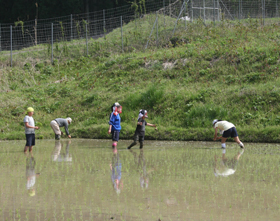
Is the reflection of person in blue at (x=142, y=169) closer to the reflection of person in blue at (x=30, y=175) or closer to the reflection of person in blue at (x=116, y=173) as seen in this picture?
the reflection of person in blue at (x=116, y=173)

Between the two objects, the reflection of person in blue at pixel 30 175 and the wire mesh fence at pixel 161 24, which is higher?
the wire mesh fence at pixel 161 24

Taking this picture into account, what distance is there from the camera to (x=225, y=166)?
9.32 meters

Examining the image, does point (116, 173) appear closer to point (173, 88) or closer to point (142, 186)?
point (142, 186)

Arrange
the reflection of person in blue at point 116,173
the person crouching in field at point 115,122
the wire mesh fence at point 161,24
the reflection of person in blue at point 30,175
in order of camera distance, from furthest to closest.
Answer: the wire mesh fence at point 161,24, the person crouching in field at point 115,122, the reflection of person in blue at point 116,173, the reflection of person in blue at point 30,175

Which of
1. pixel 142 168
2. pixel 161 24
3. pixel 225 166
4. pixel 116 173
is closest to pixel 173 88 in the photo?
pixel 161 24

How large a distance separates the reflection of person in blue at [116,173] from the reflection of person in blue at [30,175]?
5.14ft

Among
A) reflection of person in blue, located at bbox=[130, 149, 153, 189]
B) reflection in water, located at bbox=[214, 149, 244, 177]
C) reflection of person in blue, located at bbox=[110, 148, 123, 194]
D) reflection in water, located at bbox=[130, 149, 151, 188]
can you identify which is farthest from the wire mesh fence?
reflection of person in blue, located at bbox=[110, 148, 123, 194]

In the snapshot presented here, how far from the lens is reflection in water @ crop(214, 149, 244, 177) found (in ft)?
27.8

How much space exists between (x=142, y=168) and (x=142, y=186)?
2082 millimetres

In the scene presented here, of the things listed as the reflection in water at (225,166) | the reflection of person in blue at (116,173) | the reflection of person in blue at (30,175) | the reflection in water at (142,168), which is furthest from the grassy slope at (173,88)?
the reflection of person in blue at (30,175)

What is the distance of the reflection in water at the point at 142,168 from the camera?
747cm

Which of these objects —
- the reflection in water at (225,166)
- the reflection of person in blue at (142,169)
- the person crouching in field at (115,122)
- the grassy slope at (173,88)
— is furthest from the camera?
the grassy slope at (173,88)

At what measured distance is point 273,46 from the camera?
2130cm

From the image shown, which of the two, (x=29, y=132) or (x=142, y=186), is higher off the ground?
(x=29, y=132)
